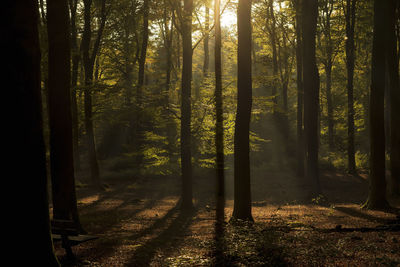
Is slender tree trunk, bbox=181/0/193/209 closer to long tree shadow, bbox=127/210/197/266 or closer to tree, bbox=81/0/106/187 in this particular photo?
long tree shadow, bbox=127/210/197/266

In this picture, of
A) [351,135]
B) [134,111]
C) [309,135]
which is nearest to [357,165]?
[351,135]

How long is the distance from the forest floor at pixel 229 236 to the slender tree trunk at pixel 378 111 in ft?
3.39

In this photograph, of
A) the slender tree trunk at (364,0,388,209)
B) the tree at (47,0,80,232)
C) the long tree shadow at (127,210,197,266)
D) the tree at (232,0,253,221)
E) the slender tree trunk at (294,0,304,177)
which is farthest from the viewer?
the slender tree trunk at (294,0,304,177)

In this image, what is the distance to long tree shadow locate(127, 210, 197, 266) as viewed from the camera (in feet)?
26.1

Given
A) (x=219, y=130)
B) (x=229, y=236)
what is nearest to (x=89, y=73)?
(x=219, y=130)

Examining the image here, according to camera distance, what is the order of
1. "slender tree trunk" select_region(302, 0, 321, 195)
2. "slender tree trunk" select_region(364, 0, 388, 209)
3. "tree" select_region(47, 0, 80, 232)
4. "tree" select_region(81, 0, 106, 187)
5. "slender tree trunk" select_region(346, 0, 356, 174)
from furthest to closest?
"slender tree trunk" select_region(346, 0, 356, 174) → "tree" select_region(81, 0, 106, 187) → "slender tree trunk" select_region(302, 0, 321, 195) → "slender tree trunk" select_region(364, 0, 388, 209) → "tree" select_region(47, 0, 80, 232)

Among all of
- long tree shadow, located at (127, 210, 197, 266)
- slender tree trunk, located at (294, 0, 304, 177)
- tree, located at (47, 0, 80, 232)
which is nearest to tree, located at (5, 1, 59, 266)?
long tree shadow, located at (127, 210, 197, 266)

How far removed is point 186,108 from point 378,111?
809 centimetres

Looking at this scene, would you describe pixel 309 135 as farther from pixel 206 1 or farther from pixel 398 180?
pixel 206 1

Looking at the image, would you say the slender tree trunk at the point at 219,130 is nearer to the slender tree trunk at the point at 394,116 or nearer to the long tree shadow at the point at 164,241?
the long tree shadow at the point at 164,241

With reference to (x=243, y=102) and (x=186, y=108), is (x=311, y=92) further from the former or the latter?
(x=243, y=102)

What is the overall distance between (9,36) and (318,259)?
21.4 ft

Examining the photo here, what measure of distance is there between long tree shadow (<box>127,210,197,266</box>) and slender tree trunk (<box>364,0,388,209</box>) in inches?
293

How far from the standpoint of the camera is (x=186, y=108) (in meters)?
16.5
